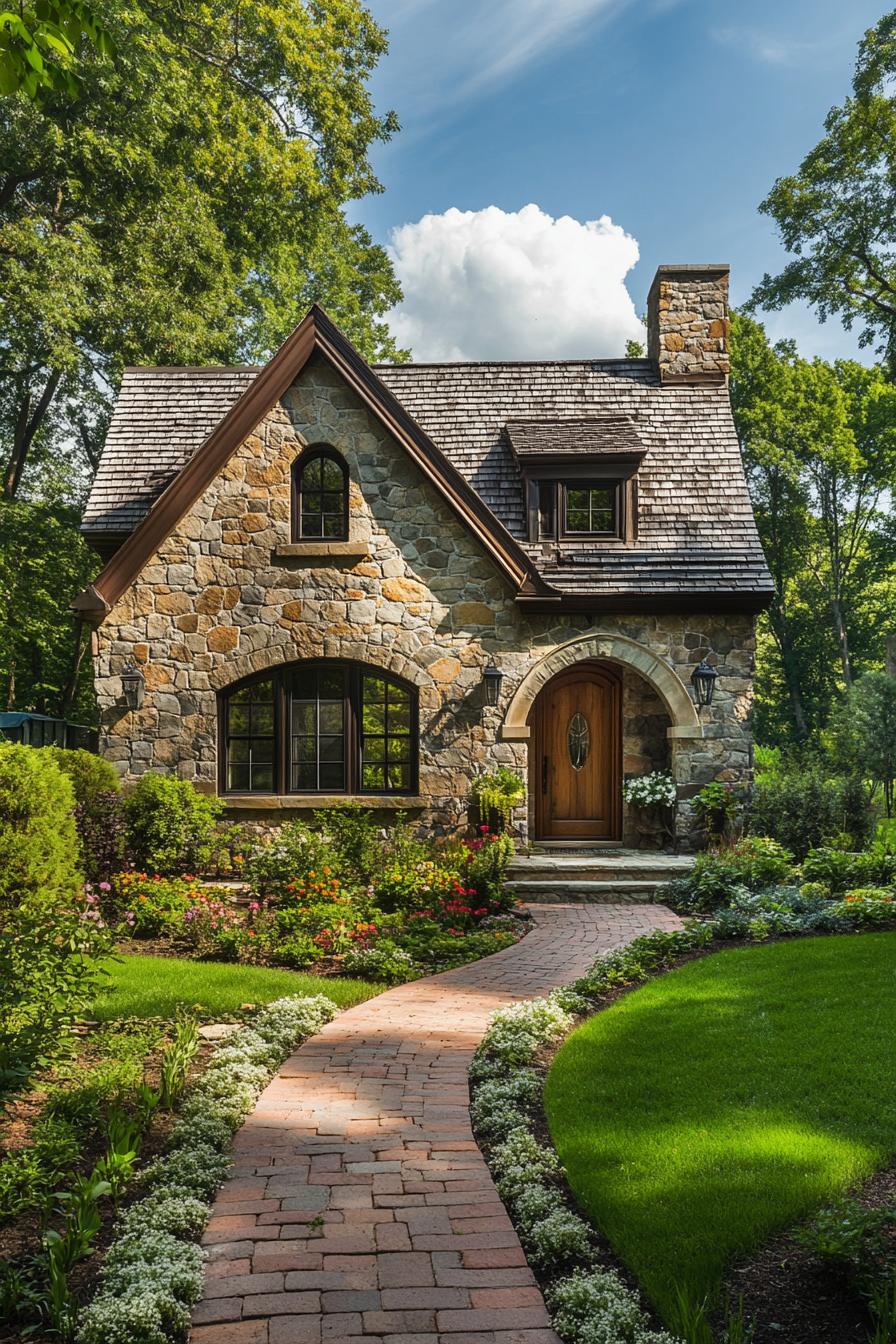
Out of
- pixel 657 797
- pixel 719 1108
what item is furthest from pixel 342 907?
pixel 657 797

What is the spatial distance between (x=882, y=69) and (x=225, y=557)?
746 inches

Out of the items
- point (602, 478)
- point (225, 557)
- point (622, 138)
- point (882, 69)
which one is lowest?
point (225, 557)

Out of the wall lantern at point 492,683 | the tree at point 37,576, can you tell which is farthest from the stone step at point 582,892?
the tree at point 37,576

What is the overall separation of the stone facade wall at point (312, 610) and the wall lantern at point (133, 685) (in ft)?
0.31

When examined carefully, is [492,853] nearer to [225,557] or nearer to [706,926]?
[706,926]

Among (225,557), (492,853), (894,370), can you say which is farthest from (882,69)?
(492,853)

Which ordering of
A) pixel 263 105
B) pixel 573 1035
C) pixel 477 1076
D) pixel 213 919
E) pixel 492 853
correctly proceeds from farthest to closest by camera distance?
1. pixel 263 105
2. pixel 492 853
3. pixel 213 919
4. pixel 573 1035
5. pixel 477 1076

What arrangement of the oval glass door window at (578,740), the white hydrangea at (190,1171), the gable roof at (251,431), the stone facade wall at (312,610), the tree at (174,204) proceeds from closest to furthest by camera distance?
the white hydrangea at (190,1171) → the gable roof at (251,431) → the stone facade wall at (312,610) → the oval glass door window at (578,740) → the tree at (174,204)

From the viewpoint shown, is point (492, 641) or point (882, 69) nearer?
point (492, 641)

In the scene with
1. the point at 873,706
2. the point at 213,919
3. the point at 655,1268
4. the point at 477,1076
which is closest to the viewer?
the point at 655,1268

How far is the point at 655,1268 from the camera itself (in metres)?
3.19

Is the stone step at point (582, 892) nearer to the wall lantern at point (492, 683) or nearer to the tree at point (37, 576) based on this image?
the wall lantern at point (492, 683)

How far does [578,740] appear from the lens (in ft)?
44.1

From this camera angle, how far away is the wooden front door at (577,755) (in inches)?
526
